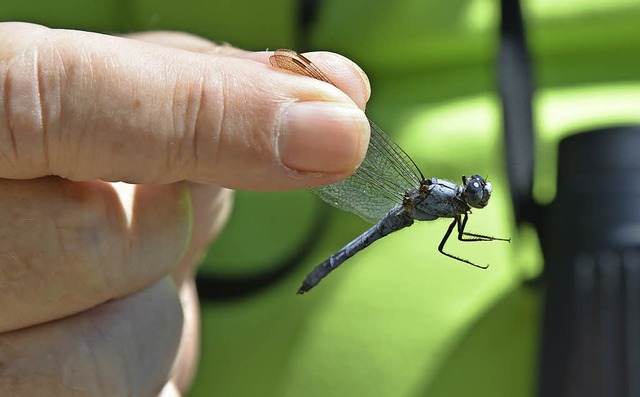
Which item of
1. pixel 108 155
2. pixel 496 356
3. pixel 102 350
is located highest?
pixel 108 155

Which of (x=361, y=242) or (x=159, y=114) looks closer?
(x=159, y=114)

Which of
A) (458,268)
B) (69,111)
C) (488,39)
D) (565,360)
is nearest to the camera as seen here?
(69,111)

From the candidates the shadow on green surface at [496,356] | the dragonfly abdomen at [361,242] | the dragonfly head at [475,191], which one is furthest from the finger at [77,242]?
the shadow on green surface at [496,356]

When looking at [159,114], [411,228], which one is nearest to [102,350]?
[159,114]

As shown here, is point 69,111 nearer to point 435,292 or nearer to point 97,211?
point 97,211

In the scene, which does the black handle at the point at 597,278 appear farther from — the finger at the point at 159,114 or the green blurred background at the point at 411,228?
the finger at the point at 159,114

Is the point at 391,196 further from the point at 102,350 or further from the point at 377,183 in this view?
the point at 102,350

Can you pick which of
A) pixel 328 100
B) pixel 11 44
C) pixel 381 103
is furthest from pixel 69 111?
pixel 381 103

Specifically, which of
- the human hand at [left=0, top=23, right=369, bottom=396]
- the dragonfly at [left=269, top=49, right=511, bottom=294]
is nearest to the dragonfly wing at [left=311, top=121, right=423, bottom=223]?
the dragonfly at [left=269, top=49, right=511, bottom=294]
